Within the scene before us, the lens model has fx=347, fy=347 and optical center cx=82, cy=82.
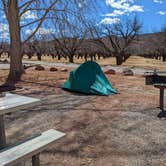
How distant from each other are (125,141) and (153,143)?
15.1 inches

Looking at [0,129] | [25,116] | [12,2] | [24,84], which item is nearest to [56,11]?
[12,2]

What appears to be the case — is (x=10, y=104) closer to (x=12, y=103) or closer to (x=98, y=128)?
(x=12, y=103)

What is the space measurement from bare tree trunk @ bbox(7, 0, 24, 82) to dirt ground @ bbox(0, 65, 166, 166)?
4.29 meters

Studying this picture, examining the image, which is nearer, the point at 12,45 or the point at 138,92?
the point at 138,92

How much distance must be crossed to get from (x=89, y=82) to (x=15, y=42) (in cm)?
461

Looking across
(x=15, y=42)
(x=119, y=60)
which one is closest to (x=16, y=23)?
(x=15, y=42)

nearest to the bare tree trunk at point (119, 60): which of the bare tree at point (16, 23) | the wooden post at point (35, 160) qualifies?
the bare tree at point (16, 23)

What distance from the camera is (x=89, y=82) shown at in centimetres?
866

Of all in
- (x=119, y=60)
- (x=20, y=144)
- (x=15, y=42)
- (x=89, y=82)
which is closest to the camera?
(x=20, y=144)

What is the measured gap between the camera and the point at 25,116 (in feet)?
20.3

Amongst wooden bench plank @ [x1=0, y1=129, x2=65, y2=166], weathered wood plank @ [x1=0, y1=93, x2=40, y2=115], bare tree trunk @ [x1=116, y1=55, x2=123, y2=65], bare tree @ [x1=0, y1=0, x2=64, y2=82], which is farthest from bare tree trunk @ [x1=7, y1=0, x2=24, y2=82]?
bare tree trunk @ [x1=116, y1=55, x2=123, y2=65]

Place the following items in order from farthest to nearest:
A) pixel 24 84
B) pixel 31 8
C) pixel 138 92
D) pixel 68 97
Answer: pixel 31 8, pixel 24 84, pixel 138 92, pixel 68 97

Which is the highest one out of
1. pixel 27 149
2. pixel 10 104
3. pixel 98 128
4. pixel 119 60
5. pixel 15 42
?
pixel 15 42

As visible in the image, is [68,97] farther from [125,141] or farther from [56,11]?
[56,11]
